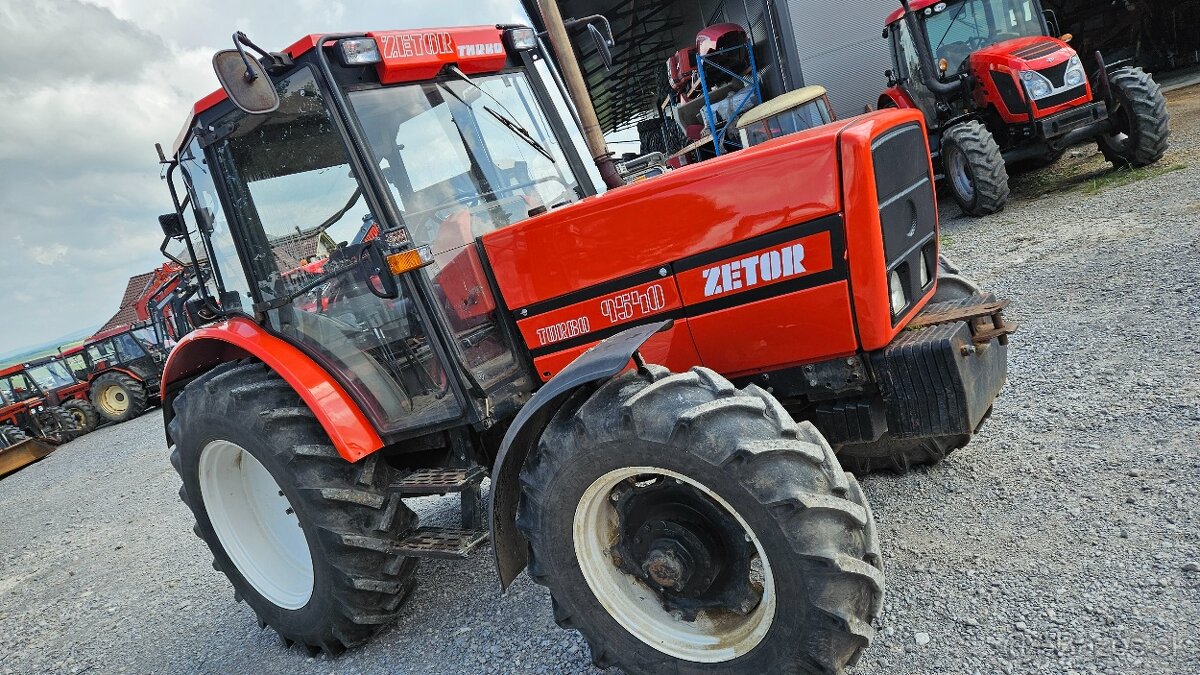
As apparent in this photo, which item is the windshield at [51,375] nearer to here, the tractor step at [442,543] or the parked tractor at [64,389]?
the parked tractor at [64,389]

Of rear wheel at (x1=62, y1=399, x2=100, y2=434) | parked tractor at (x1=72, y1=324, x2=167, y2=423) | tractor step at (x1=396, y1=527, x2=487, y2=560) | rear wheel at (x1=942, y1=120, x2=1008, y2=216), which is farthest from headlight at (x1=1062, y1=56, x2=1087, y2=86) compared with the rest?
rear wheel at (x1=62, y1=399, x2=100, y2=434)

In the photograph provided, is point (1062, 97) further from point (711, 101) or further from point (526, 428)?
point (711, 101)

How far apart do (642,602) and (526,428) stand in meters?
0.67

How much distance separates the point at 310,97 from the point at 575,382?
4.98ft

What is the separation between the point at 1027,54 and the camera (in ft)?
24.8

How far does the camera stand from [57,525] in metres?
7.58

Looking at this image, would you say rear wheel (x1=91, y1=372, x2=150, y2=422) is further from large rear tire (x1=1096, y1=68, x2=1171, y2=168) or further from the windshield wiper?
large rear tire (x1=1096, y1=68, x2=1171, y2=168)

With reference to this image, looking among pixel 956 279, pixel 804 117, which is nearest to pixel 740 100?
pixel 804 117

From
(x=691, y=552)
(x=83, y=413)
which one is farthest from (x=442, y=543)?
(x=83, y=413)

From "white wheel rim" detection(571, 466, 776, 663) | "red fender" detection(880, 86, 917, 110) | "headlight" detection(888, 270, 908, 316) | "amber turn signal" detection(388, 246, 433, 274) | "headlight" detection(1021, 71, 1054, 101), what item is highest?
"red fender" detection(880, 86, 917, 110)

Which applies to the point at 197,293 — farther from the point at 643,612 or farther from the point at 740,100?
the point at 740,100

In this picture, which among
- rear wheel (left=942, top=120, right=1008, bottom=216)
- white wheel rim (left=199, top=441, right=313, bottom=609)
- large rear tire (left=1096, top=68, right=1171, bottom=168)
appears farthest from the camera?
rear wheel (left=942, top=120, right=1008, bottom=216)

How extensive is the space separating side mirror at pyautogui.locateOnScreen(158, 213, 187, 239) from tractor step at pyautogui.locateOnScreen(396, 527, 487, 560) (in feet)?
5.90

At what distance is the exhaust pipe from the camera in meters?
8.24
